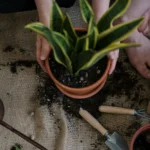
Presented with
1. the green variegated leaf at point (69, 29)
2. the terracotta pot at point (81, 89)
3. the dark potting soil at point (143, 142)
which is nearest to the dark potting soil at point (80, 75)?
the terracotta pot at point (81, 89)

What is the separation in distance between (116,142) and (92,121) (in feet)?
0.32

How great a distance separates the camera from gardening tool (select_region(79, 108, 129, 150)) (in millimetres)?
1067

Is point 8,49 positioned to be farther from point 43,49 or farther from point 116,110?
point 116,110

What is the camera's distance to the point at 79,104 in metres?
1.15

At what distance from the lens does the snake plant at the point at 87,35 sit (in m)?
0.81

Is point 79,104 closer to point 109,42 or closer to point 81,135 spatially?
A: point 81,135

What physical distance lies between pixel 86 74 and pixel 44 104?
22cm

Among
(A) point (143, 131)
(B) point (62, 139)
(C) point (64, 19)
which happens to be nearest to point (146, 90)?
(A) point (143, 131)

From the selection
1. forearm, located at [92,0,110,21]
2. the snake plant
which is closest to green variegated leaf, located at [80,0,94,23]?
the snake plant

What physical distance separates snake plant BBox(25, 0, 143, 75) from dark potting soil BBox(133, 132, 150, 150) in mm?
294

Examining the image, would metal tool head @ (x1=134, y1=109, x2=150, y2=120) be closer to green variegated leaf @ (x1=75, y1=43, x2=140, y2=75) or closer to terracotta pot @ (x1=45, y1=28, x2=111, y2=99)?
terracotta pot @ (x1=45, y1=28, x2=111, y2=99)

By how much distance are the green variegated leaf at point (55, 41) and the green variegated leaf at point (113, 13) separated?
0.11 metres

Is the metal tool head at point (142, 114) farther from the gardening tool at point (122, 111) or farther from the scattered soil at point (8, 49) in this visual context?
the scattered soil at point (8, 49)

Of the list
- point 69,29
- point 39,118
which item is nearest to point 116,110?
point 39,118
